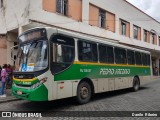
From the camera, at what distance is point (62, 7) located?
16484 millimetres

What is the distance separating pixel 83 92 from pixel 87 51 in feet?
5.97

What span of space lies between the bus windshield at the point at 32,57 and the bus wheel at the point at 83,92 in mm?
2215

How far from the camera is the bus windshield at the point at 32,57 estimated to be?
7.74 meters

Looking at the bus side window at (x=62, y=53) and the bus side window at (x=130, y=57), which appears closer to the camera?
the bus side window at (x=62, y=53)

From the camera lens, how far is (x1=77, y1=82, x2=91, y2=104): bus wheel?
914cm

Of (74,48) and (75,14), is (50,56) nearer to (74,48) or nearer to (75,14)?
(74,48)

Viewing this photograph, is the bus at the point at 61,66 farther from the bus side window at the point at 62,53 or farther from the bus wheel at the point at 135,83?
the bus wheel at the point at 135,83

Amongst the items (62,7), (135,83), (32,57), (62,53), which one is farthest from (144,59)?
(32,57)

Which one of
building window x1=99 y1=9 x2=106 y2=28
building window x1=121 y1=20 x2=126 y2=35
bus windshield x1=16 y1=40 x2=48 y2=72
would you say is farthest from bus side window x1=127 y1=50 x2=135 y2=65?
building window x1=121 y1=20 x2=126 y2=35

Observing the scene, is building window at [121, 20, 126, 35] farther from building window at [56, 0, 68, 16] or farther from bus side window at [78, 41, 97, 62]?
bus side window at [78, 41, 97, 62]

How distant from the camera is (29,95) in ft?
24.7

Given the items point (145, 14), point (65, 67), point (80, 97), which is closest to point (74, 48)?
point (65, 67)

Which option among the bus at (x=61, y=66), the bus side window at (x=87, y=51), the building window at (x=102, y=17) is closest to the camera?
the bus at (x=61, y=66)

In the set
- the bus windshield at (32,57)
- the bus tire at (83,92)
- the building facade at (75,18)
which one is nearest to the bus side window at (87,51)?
the bus tire at (83,92)
